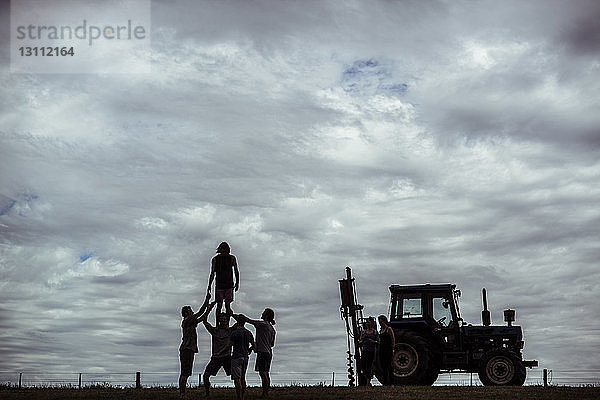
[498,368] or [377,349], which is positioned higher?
[377,349]

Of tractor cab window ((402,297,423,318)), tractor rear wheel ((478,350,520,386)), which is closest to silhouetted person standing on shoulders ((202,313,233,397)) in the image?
tractor cab window ((402,297,423,318))

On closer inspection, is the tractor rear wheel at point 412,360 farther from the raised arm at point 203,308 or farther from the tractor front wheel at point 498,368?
the raised arm at point 203,308

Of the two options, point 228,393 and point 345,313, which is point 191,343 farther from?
point 345,313

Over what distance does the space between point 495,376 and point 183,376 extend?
34.4ft

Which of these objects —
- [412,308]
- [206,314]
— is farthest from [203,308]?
[412,308]

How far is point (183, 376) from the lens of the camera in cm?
1791

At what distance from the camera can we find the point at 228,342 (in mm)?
16656

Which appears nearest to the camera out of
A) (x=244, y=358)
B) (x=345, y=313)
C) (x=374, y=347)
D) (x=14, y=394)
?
(x=244, y=358)

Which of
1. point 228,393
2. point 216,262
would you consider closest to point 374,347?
point 228,393

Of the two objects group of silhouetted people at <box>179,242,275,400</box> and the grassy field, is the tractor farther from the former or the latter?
group of silhouetted people at <box>179,242,275,400</box>

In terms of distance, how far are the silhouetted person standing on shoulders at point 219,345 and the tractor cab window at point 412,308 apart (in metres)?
8.95

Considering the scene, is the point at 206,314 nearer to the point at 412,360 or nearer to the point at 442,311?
the point at 412,360

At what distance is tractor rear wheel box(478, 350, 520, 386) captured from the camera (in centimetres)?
2417

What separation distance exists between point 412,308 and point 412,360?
167 centimetres
